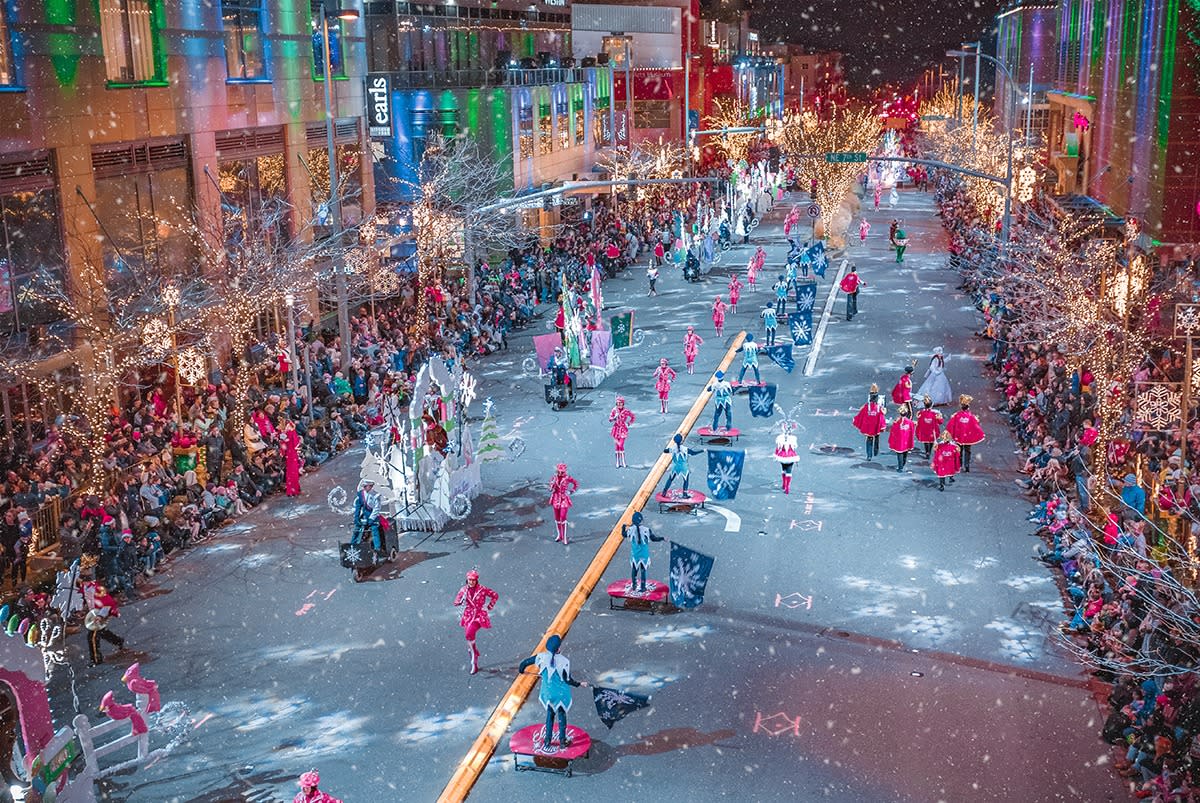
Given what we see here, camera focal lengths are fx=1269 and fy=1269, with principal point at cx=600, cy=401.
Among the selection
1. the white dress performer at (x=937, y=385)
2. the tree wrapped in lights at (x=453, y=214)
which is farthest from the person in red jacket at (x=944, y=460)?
the tree wrapped in lights at (x=453, y=214)

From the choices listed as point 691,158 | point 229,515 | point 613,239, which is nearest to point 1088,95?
point 613,239

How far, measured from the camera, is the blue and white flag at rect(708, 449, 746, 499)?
69.8ft

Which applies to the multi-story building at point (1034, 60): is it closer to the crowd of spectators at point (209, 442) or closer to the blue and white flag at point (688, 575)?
the crowd of spectators at point (209, 442)

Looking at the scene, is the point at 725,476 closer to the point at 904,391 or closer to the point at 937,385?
the point at 904,391

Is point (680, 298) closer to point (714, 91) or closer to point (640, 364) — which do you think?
point (640, 364)

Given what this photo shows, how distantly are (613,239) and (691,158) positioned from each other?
28854 millimetres

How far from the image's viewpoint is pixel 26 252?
24938mm

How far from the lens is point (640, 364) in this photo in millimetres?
33469

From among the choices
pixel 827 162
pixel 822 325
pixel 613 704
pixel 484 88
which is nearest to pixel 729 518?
pixel 613 704

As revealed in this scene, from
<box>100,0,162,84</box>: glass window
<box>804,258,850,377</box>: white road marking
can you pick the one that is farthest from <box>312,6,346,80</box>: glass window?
<box>804,258,850,377</box>: white road marking

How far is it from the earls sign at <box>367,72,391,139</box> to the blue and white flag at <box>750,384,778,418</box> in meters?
17.8

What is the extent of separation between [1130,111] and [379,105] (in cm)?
2564

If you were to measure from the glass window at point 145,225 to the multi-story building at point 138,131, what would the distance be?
5 centimetres

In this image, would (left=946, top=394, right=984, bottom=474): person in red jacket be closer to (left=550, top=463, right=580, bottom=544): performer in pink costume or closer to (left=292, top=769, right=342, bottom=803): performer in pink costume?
(left=550, top=463, right=580, bottom=544): performer in pink costume
